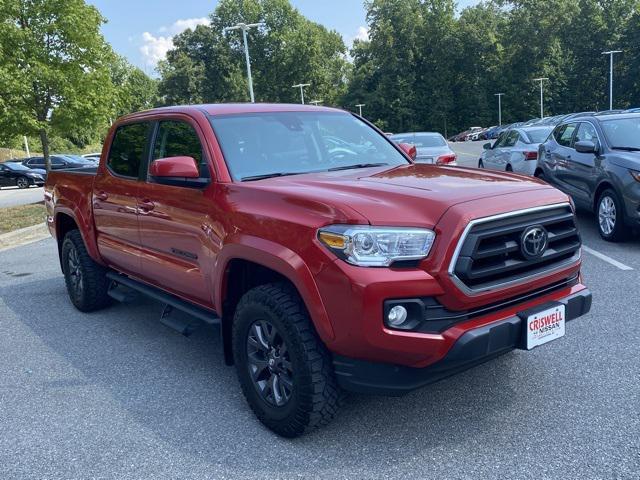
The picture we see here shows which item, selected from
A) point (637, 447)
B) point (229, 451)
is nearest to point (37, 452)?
point (229, 451)

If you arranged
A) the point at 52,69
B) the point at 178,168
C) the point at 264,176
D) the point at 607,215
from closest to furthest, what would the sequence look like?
the point at 178,168, the point at 264,176, the point at 607,215, the point at 52,69

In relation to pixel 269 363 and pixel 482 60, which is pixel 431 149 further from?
pixel 482 60

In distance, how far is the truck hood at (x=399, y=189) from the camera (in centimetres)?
289

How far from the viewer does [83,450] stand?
3.27 meters

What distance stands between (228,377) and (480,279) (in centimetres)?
204

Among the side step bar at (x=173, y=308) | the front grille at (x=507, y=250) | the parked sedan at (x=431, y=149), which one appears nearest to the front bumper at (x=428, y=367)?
the front grille at (x=507, y=250)

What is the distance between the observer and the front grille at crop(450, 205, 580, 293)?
2830 millimetres

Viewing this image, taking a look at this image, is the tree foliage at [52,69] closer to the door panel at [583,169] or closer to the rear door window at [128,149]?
the rear door window at [128,149]

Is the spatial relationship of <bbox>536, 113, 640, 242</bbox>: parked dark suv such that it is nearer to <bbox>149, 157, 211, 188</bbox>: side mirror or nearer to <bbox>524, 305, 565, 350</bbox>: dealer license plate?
<bbox>524, 305, 565, 350</bbox>: dealer license plate

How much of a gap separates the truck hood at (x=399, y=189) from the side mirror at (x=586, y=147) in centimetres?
449

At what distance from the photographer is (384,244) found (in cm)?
281

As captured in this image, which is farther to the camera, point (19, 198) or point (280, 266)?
point (19, 198)

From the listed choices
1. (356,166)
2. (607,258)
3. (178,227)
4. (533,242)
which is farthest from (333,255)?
(607,258)

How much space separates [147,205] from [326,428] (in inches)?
83.5
